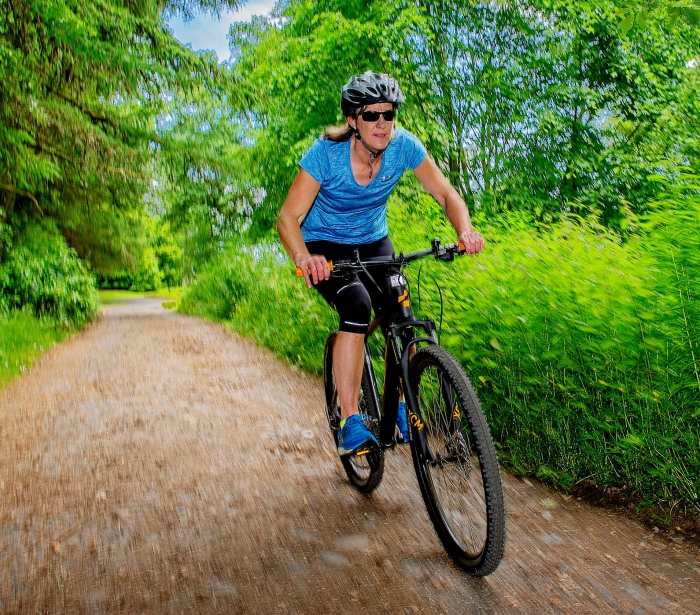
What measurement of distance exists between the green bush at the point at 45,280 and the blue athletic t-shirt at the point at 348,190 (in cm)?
1199

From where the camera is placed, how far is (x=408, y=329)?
3.46 meters

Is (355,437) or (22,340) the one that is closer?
(355,437)

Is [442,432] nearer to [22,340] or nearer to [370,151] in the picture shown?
[370,151]

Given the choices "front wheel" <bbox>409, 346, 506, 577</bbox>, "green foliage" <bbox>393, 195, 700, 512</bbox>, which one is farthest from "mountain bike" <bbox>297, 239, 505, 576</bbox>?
"green foliage" <bbox>393, 195, 700, 512</bbox>

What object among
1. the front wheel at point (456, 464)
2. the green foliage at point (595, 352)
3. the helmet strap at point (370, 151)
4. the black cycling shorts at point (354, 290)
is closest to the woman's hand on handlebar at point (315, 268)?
the black cycling shorts at point (354, 290)

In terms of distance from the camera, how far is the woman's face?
347cm

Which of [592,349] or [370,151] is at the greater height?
[370,151]

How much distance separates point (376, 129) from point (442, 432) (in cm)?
166

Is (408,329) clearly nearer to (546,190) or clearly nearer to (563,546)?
(563,546)

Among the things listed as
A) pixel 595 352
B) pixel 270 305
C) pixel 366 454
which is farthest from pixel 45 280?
pixel 595 352

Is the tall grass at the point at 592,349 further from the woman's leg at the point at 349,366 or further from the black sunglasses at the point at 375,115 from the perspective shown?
the black sunglasses at the point at 375,115

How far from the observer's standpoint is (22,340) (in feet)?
35.2

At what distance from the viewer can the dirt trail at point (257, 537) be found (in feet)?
9.64

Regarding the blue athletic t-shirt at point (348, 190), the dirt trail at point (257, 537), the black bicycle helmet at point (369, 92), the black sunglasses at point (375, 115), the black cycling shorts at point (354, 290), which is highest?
the black bicycle helmet at point (369, 92)
